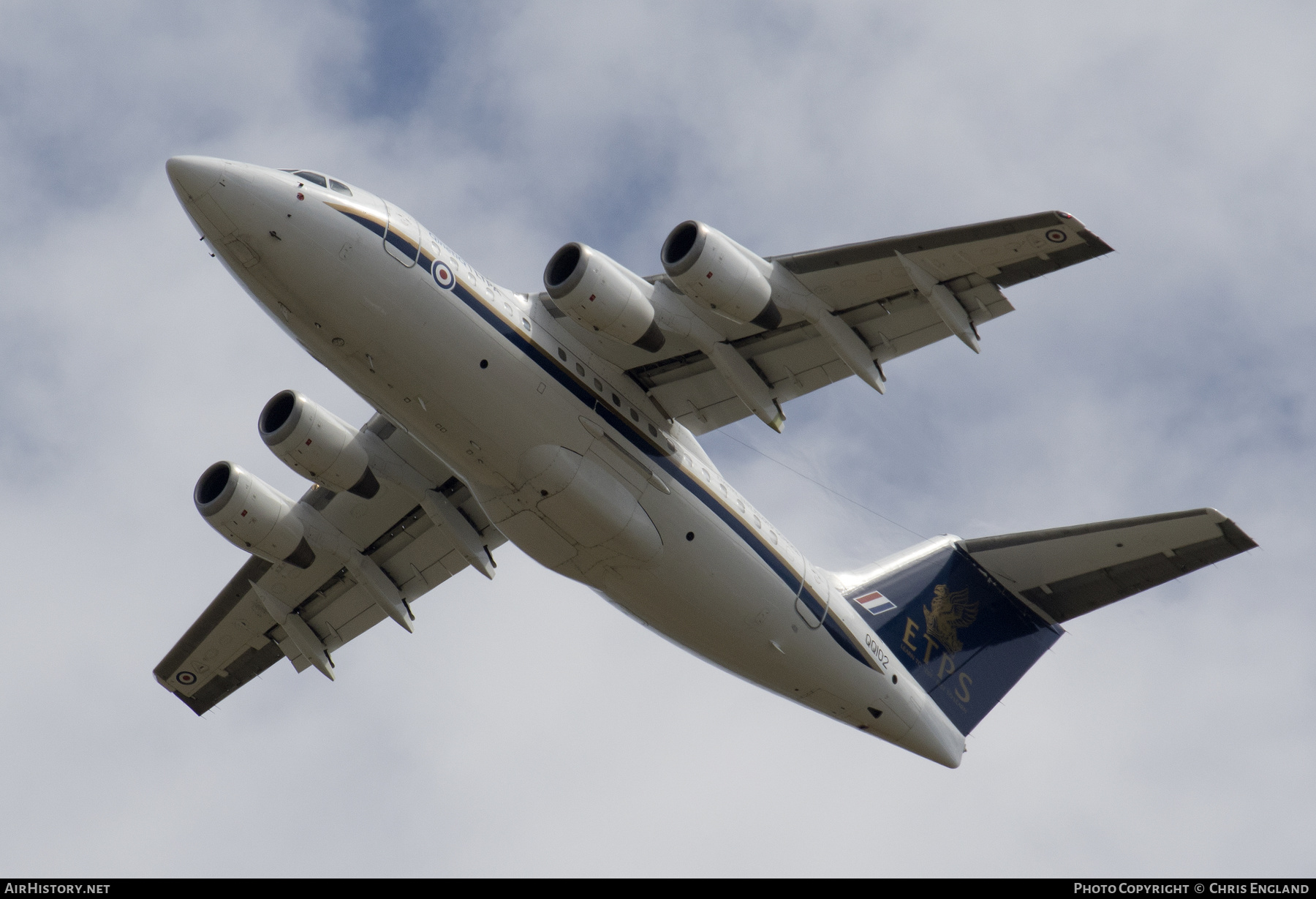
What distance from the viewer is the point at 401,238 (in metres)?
13.6

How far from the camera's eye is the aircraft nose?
12875 mm

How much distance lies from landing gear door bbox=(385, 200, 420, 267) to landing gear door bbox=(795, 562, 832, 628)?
5957 millimetres

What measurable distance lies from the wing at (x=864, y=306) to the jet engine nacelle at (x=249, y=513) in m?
4.94

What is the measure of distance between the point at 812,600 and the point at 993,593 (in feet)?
11.4

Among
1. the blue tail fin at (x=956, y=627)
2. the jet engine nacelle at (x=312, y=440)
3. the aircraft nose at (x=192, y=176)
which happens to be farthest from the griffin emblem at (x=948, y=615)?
the aircraft nose at (x=192, y=176)

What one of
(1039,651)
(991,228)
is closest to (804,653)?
(1039,651)

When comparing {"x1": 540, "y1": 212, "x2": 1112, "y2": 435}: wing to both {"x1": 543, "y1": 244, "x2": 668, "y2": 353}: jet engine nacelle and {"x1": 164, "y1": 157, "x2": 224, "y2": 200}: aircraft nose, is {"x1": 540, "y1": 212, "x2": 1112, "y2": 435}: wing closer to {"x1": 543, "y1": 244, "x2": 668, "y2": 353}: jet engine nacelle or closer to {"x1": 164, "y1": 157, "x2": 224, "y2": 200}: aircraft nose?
{"x1": 543, "y1": 244, "x2": 668, "y2": 353}: jet engine nacelle

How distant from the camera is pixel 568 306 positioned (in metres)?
13.7

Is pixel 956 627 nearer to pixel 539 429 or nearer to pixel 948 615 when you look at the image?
pixel 948 615

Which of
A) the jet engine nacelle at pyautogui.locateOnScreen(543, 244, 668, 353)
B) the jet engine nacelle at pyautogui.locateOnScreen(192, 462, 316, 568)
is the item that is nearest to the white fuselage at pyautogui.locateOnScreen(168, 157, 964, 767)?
the jet engine nacelle at pyautogui.locateOnScreen(543, 244, 668, 353)

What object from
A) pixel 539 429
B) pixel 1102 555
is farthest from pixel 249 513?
pixel 1102 555

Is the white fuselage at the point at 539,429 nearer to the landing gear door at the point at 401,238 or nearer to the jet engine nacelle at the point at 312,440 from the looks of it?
the landing gear door at the point at 401,238

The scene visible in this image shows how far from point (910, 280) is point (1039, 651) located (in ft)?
22.4

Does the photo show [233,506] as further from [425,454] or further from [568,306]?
[568,306]
